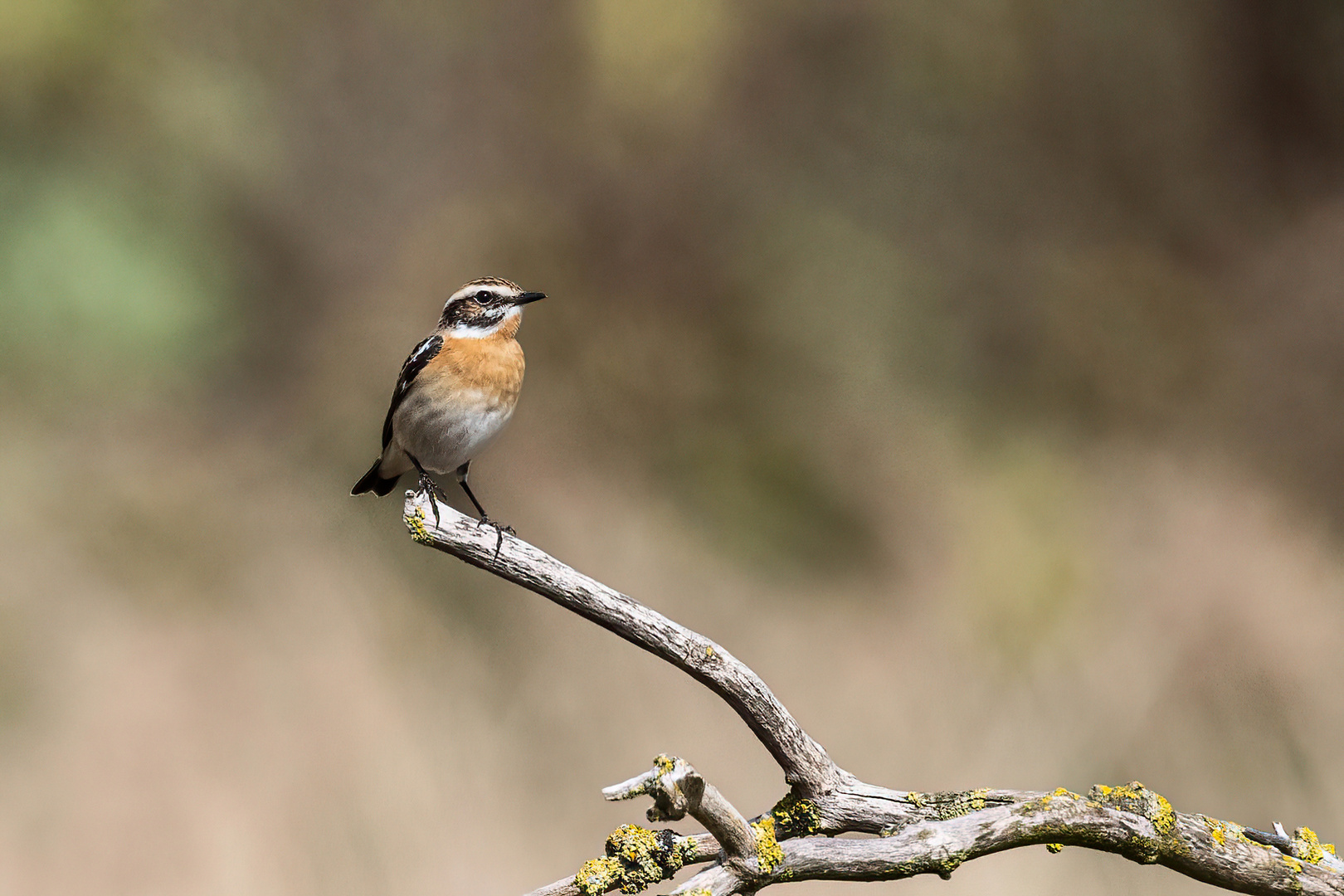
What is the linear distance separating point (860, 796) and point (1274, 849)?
66 cm

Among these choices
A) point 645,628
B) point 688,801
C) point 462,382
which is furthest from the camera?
point 462,382

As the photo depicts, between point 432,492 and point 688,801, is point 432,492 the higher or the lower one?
the higher one

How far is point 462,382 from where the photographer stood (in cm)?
155

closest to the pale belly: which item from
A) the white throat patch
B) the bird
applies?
the bird

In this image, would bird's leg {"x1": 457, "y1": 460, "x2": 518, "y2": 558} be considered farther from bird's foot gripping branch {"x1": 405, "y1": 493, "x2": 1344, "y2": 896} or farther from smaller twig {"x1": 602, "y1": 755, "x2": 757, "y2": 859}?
smaller twig {"x1": 602, "y1": 755, "x2": 757, "y2": 859}

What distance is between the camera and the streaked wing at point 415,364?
1624 mm

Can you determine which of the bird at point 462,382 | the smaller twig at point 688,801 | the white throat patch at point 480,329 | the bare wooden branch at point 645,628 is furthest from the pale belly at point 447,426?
the smaller twig at point 688,801

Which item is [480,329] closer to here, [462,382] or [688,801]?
[462,382]

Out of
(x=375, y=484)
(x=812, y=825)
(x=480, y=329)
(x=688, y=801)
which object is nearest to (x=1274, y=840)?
(x=812, y=825)

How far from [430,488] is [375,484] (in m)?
0.49

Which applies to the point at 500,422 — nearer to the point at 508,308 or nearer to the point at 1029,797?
the point at 508,308

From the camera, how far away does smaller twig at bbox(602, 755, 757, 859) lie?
Answer: 1.01 metres

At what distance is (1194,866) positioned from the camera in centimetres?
135

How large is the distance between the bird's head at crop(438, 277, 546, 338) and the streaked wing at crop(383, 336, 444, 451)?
4 cm
